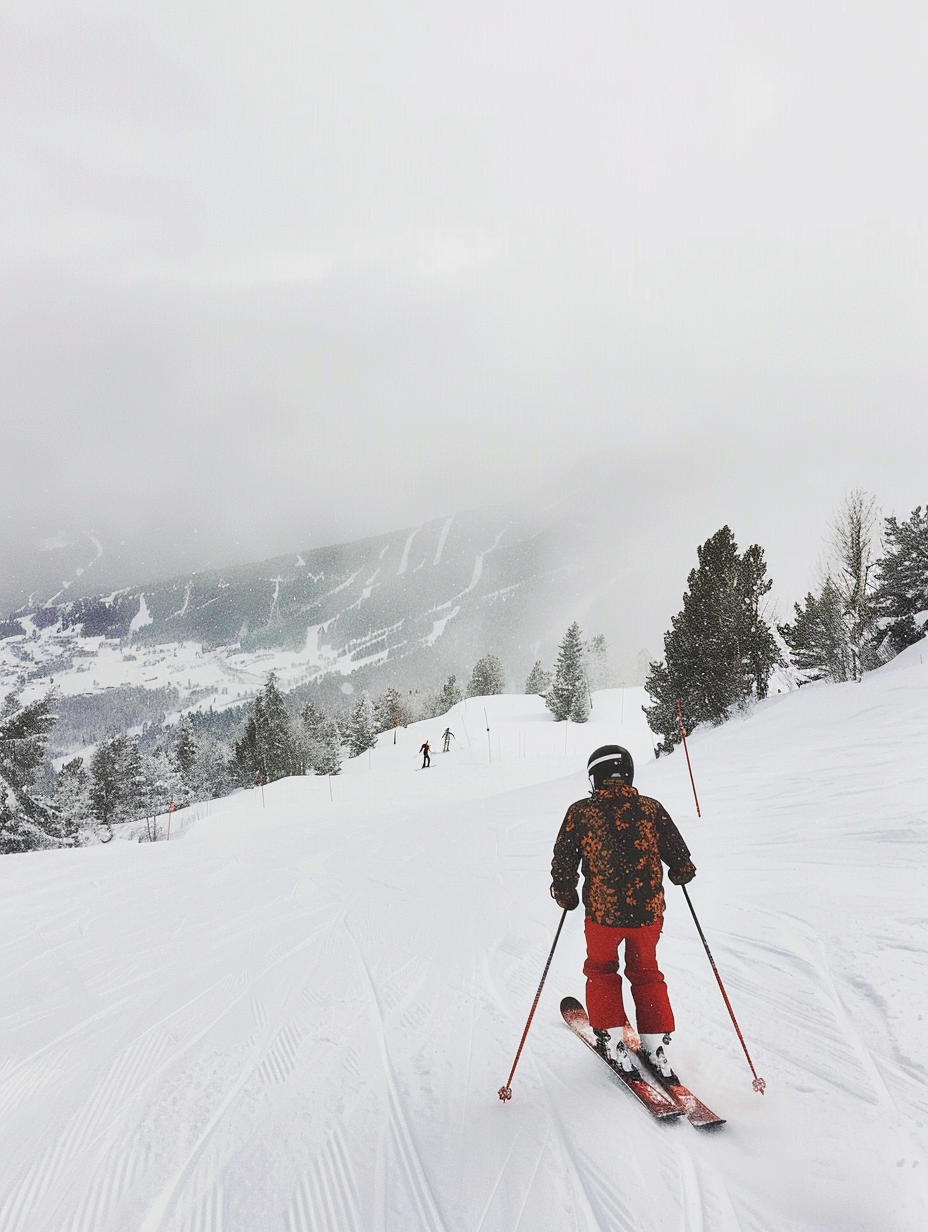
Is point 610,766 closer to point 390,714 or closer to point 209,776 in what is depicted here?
point 209,776

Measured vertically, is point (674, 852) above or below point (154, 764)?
above

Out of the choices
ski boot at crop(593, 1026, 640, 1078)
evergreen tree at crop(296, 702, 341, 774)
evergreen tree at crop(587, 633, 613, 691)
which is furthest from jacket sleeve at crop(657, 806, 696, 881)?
evergreen tree at crop(587, 633, 613, 691)

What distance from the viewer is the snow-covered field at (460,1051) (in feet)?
7.80

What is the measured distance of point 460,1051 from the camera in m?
3.59

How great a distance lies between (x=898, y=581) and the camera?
2250cm

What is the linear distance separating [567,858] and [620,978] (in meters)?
0.75

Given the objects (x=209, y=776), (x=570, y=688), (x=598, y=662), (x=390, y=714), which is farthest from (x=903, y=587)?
(x=598, y=662)

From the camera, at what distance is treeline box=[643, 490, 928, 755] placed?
2170 cm

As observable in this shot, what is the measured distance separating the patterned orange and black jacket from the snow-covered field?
3.03 feet

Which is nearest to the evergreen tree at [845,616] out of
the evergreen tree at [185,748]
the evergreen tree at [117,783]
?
the evergreen tree at [117,783]

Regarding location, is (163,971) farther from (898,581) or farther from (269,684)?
(269,684)

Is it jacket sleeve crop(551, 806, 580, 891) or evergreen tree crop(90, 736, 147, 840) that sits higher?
jacket sleeve crop(551, 806, 580, 891)

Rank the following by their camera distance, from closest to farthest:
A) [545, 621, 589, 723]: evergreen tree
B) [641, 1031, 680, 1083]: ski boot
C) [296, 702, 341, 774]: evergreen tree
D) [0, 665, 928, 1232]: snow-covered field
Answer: [0, 665, 928, 1232]: snow-covered field
[641, 1031, 680, 1083]: ski boot
[545, 621, 589, 723]: evergreen tree
[296, 702, 341, 774]: evergreen tree

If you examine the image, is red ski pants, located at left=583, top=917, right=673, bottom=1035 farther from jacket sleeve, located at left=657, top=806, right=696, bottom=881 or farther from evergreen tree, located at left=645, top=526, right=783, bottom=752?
evergreen tree, located at left=645, top=526, right=783, bottom=752
